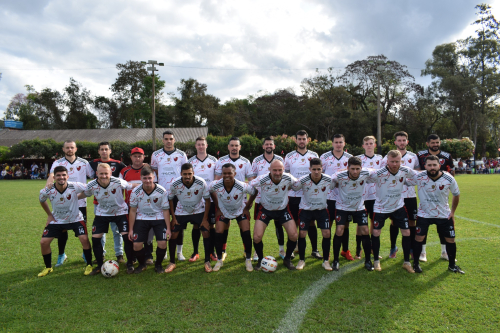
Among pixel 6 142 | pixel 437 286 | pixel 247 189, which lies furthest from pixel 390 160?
pixel 6 142

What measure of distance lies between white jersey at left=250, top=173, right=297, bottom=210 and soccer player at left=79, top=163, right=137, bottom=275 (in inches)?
85.8

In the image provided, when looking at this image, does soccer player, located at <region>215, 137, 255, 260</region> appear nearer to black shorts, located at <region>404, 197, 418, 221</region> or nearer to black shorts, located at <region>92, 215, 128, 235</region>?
black shorts, located at <region>92, 215, 128, 235</region>

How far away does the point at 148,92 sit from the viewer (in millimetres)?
43312

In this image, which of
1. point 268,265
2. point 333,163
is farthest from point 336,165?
point 268,265

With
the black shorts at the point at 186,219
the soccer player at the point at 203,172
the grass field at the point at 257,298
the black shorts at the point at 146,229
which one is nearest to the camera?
the grass field at the point at 257,298

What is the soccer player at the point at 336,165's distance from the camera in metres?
5.12

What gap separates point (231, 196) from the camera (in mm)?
4773

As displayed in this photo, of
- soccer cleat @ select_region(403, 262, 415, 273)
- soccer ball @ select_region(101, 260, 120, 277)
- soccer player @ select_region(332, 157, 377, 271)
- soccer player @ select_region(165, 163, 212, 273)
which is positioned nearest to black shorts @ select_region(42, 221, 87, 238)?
soccer ball @ select_region(101, 260, 120, 277)

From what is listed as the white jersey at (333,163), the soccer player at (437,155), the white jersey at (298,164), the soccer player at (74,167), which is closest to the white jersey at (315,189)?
the white jersey at (298,164)

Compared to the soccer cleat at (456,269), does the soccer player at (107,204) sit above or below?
above

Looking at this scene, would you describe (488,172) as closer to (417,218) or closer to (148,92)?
(417,218)

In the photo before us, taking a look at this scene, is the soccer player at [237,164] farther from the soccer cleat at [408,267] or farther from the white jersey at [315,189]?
the soccer cleat at [408,267]

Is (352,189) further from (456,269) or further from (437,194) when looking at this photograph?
(456,269)

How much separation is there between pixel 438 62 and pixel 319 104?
16359 millimetres
